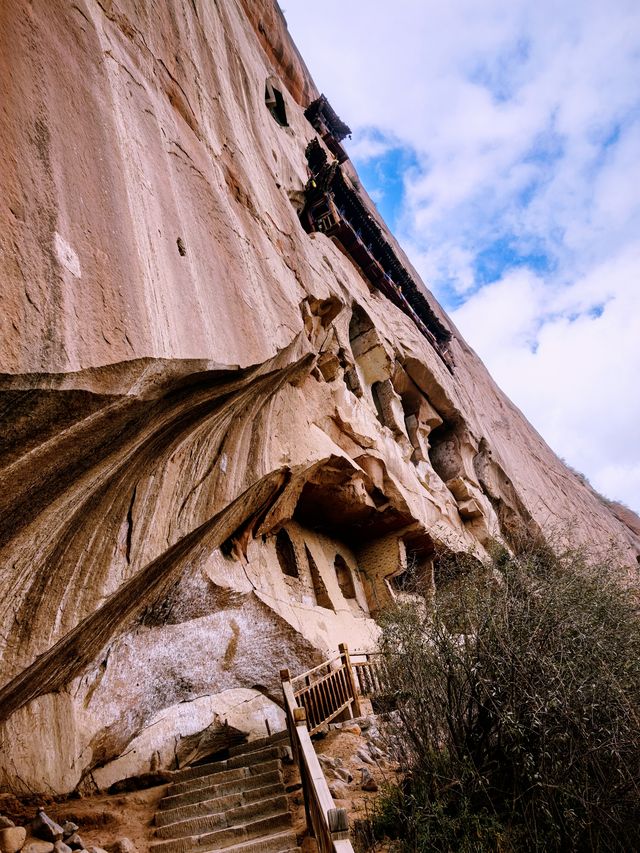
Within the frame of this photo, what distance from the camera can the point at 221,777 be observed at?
5.37m

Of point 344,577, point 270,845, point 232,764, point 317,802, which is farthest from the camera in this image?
point 344,577

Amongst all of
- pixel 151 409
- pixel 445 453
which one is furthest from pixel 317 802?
pixel 445 453

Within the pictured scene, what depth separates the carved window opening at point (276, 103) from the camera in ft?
45.2

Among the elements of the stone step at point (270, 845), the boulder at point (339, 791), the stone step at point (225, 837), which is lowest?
the stone step at point (270, 845)

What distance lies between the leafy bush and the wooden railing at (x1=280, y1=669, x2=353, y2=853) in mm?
719

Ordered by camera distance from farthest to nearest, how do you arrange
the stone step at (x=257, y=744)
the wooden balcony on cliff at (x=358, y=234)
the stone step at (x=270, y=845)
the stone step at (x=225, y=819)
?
Answer: the wooden balcony on cliff at (x=358, y=234), the stone step at (x=257, y=744), the stone step at (x=225, y=819), the stone step at (x=270, y=845)

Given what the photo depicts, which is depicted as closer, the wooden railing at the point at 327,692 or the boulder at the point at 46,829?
the boulder at the point at 46,829

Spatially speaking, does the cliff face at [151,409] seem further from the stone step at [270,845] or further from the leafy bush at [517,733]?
the leafy bush at [517,733]

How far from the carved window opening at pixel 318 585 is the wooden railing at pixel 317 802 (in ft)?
10.6

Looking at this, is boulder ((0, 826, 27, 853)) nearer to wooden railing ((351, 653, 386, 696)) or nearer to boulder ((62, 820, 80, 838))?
boulder ((62, 820, 80, 838))

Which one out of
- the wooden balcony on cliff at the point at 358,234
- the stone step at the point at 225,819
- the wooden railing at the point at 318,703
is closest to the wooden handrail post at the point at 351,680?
the wooden railing at the point at 318,703

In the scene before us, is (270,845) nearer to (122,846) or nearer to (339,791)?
(339,791)

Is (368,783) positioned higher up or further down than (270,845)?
higher up

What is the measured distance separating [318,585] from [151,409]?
22.0 feet
